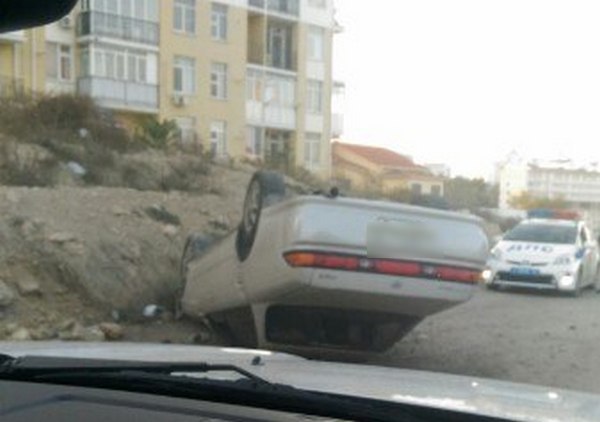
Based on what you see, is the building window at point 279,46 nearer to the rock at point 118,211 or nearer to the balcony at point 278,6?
the balcony at point 278,6

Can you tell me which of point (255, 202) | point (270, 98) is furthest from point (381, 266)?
point (270, 98)

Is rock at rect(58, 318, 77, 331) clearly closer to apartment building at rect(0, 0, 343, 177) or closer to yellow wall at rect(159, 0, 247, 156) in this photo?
apartment building at rect(0, 0, 343, 177)

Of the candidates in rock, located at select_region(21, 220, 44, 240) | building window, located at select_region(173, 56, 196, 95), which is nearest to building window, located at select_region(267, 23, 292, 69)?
building window, located at select_region(173, 56, 196, 95)

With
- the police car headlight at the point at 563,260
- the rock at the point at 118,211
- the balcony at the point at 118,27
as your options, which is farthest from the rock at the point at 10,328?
the balcony at the point at 118,27

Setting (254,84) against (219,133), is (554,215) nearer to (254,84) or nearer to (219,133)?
(219,133)

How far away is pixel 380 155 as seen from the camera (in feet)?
228

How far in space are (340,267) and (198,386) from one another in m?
5.98

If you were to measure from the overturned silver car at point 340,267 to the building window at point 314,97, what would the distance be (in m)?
44.8

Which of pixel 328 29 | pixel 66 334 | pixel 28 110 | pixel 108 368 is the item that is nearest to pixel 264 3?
pixel 328 29

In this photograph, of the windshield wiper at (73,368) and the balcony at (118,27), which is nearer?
the windshield wiper at (73,368)

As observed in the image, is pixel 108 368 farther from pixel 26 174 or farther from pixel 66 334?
pixel 26 174

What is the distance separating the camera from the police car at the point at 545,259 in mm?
18828

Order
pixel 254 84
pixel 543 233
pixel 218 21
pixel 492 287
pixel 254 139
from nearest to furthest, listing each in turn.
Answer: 1. pixel 492 287
2. pixel 543 233
3. pixel 218 21
4. pixel 254 84
5. pixel 254 139

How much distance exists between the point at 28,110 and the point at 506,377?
17.2m
